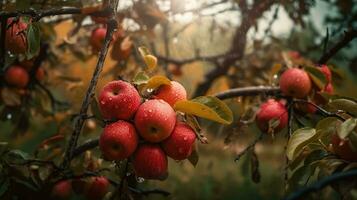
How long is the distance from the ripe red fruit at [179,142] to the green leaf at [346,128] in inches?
18.8

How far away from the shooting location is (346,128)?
140 centimetres

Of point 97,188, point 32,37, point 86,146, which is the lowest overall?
point 97,188

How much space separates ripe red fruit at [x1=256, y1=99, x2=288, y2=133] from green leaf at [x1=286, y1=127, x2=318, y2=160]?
595 mm

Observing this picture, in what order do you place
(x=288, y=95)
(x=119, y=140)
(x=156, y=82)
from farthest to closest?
1. (x=288, y=95)
2. (x=156, y=82)
3. (x=119, y=140)

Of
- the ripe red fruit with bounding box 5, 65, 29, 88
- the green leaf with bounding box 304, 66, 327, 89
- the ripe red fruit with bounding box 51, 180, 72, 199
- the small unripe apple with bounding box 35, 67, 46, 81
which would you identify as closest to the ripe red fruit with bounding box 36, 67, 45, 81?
the small unripe apple with bounding box 35, 67, 46, 81

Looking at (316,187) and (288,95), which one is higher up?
(316,187)

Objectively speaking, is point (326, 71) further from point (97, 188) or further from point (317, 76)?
point (97, 188)

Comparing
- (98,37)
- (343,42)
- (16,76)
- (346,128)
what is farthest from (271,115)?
(16,76)

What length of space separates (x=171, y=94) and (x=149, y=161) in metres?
0.26

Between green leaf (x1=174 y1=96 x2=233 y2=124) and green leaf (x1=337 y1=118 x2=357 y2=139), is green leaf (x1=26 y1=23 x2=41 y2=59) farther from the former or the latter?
green leaf (x1=337 y1=118 x2=357 y2=139)

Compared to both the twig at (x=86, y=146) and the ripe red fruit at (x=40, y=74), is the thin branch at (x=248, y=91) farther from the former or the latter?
the ripe red fruit at (x=40, y=74)

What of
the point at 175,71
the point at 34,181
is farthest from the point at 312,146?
→ the point at 175,71

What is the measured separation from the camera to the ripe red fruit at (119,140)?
152 cm

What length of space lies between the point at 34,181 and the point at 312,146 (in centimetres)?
117
